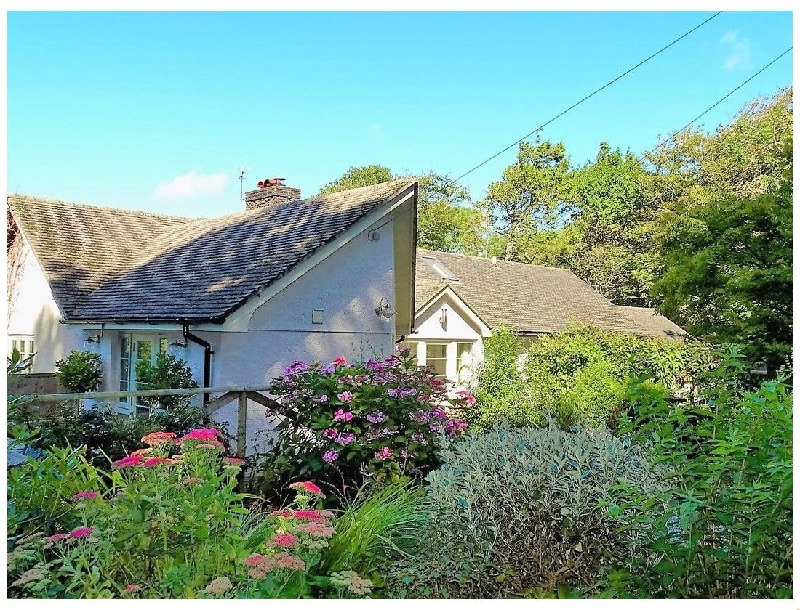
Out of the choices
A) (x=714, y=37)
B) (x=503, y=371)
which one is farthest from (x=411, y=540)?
(x=503, y=371)

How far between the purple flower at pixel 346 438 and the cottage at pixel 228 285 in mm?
2925

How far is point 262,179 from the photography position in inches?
466

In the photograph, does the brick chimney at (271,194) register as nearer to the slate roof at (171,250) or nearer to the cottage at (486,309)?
the slate roof at (171,250)

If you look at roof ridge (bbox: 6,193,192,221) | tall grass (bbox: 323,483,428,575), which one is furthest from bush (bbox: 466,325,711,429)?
roof ridge (bbox: 6,193,192,221)

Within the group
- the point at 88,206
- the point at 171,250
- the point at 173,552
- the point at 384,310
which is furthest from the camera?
the point at 88,206

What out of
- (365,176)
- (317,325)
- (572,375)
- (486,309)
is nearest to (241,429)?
(317,325)

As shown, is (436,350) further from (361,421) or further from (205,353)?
(361,421)

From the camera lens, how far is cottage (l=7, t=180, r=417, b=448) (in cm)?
803

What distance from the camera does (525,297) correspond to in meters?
16.3

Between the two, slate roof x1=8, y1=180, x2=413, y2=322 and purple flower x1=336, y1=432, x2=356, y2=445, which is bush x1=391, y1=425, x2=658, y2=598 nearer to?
purple flower x1=336, y1=432, x2=356, y2=445

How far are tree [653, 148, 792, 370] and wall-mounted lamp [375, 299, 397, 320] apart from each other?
3.21 meters

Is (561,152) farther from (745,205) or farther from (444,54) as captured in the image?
(444,54)

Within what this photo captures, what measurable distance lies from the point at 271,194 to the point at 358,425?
24.3 ft

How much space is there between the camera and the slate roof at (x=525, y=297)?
1440 cm
